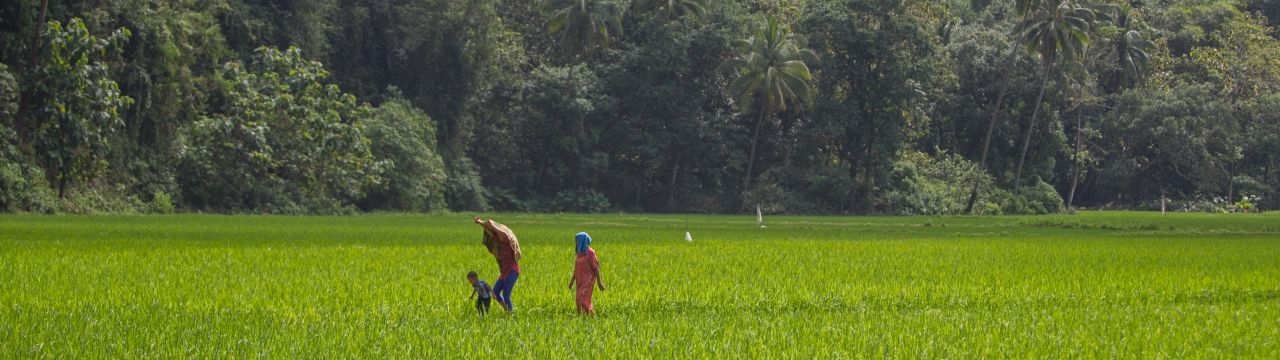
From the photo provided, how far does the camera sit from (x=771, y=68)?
57562 millimetres

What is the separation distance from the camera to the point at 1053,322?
12.5 metres

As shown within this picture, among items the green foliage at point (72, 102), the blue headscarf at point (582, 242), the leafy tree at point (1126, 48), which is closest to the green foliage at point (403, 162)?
the green foliage at point (72, 102)

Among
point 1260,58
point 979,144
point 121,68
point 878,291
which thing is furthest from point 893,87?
point 878,291

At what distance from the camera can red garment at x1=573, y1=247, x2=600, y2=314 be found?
1120cm

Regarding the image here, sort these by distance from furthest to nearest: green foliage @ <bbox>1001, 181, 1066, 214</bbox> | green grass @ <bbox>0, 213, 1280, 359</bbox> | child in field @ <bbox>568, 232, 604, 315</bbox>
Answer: green foliage @ <bbox>1001, 181, 1066, 214</bbox>, child in field @ <bbox>568, 232, 604, 315</bbox>, green grass @ <bbox>0, 213, 1280, 359</bbox>

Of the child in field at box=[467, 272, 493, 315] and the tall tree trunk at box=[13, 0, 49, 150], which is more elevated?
the tall tree trunk at box=[13, 0, 49, 150]

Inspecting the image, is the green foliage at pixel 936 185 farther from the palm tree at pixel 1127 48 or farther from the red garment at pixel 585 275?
the red garment at pixel 585 275

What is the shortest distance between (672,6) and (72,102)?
29245 millimetres

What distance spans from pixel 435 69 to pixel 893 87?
18571 millimetres

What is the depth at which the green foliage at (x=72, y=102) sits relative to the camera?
36.3 meters

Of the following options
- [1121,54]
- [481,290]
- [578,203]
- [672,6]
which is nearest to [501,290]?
[481,290]

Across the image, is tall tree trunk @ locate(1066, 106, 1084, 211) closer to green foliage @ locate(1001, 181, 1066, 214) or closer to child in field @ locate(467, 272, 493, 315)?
green foliage @ locate(1001, 181, 1066, 214)

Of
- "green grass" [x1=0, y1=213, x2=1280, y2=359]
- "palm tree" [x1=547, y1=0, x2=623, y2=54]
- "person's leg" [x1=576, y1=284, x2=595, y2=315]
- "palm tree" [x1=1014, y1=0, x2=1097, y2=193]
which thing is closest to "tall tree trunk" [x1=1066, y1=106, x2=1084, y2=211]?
"palm tree" [x1=1014, y1=0, x2=1097, y2=193]

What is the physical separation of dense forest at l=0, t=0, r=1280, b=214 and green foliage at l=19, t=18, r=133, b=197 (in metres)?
0.11
